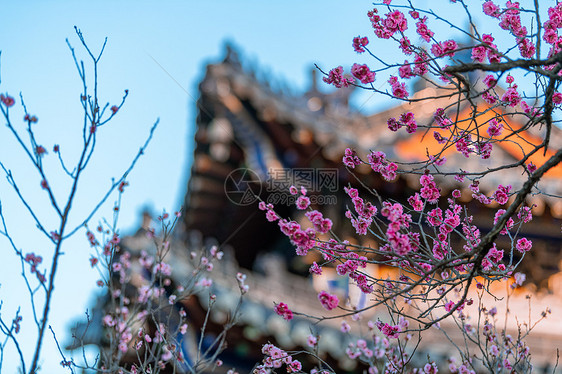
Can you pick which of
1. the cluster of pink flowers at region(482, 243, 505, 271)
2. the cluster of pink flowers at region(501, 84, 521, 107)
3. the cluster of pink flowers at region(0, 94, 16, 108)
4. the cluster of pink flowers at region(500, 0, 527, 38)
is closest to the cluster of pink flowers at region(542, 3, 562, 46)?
the cluster of pink flowers at region(500, 0, 527, 38)

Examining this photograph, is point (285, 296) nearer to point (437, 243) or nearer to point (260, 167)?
point (260, 167)

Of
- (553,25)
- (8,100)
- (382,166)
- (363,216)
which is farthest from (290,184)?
(8,100)

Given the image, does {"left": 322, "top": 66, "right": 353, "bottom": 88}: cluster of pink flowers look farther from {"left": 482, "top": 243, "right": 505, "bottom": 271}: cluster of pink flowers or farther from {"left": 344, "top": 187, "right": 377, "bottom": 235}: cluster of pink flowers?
{"left": 482, "top": 243, "right": 505, "bottom": 271}: cluster of pink flowers

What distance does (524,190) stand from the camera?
2.76 metres

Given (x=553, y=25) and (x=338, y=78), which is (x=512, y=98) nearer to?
(x=553, y=25)

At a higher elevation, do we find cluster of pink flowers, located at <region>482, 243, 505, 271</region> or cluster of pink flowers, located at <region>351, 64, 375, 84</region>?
cluster of pink flowers, located at <region>351, 64, 375, 84</region>

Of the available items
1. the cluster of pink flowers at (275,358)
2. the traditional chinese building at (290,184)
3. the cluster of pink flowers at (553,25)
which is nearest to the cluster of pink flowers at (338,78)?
the cluster of pink flowers at (553,25)

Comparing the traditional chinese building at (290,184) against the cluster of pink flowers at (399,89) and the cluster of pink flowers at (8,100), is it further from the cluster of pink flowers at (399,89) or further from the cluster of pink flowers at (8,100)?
the cluster of pink flowers at (8,100)

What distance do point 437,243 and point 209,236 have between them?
287 inches

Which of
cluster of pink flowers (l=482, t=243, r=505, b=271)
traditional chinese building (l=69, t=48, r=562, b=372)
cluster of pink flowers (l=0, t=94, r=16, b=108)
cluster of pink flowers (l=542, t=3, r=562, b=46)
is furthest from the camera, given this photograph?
traditional chinese building (l=69, t=48, r=562, b=372)

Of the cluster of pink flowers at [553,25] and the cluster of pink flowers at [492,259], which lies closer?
the cluster of pink flowers at [553,25]

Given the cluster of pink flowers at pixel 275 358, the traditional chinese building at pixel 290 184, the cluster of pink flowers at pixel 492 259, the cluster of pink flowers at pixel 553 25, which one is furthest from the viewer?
the traditional chinese building at pixel 290 184

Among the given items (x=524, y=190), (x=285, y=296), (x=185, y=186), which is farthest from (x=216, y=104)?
(x=524, y=190)

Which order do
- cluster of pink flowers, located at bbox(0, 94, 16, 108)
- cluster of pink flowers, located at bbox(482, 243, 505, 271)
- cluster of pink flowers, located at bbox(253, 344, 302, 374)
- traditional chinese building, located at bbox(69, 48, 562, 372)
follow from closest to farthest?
cluster of pink flowers, located at bbox(0, 94, 16, 108) → cluster of pink flowers, located at bbox(253, 344, 302, 374) → cluster of pink flowers, located at bbox(482, 243, 505, 271) → traditional chinese building, located at bbox(69, 48, 562, 372)
